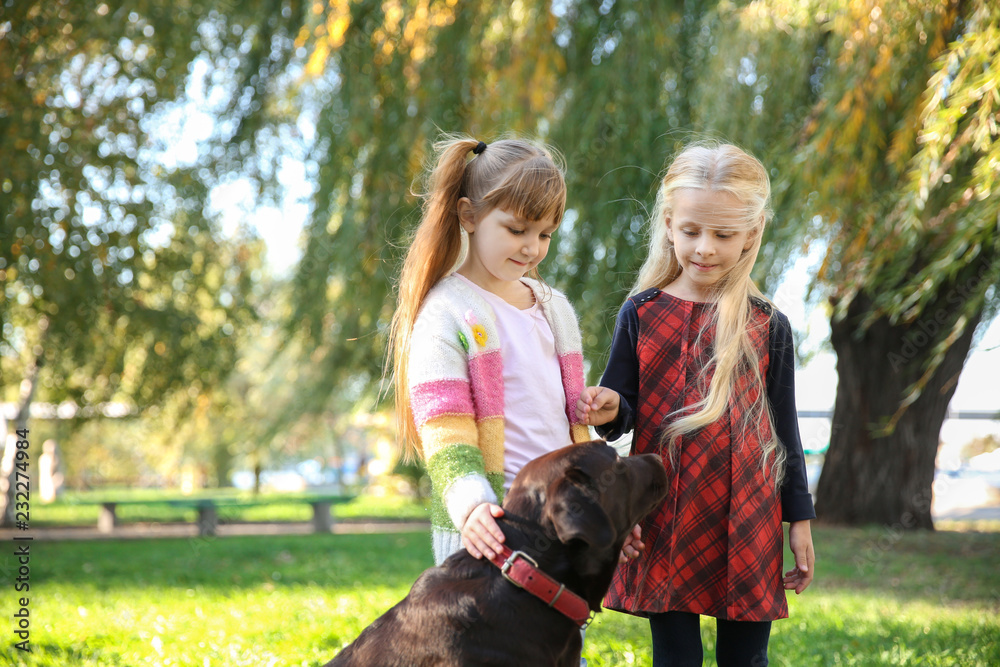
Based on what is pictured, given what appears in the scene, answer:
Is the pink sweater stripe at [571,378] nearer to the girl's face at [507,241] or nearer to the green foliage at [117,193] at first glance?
the girl's face at [507,241]

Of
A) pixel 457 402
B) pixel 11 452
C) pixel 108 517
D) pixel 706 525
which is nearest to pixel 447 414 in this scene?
pixel 457 402

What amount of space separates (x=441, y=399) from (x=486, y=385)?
13cm

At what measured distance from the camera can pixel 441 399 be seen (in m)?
2.02

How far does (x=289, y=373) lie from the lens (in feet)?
54.3

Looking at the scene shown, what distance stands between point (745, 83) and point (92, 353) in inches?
269

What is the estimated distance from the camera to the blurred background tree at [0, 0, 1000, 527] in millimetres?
4516

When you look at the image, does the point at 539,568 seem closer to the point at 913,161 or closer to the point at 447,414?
the point at 447,414

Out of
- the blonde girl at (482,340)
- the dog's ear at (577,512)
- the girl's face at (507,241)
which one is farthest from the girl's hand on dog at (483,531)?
the girl's face at (507,241)

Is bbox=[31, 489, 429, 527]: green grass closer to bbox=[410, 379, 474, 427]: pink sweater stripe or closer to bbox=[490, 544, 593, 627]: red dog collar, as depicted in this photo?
bbox=[410, 379, 474, 427]: pink sweater stripe

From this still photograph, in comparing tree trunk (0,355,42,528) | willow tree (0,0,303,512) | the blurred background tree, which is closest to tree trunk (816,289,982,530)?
the blurred background tree

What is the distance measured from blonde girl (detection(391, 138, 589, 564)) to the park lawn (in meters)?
1.75

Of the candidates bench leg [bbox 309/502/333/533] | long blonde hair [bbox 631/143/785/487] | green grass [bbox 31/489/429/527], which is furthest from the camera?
green grass [bbox 31/489/429/527]

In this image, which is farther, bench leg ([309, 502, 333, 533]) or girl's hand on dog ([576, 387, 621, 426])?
bench leg ([309, 502, 333, 533])

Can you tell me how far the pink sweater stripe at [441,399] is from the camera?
201 centimetres
